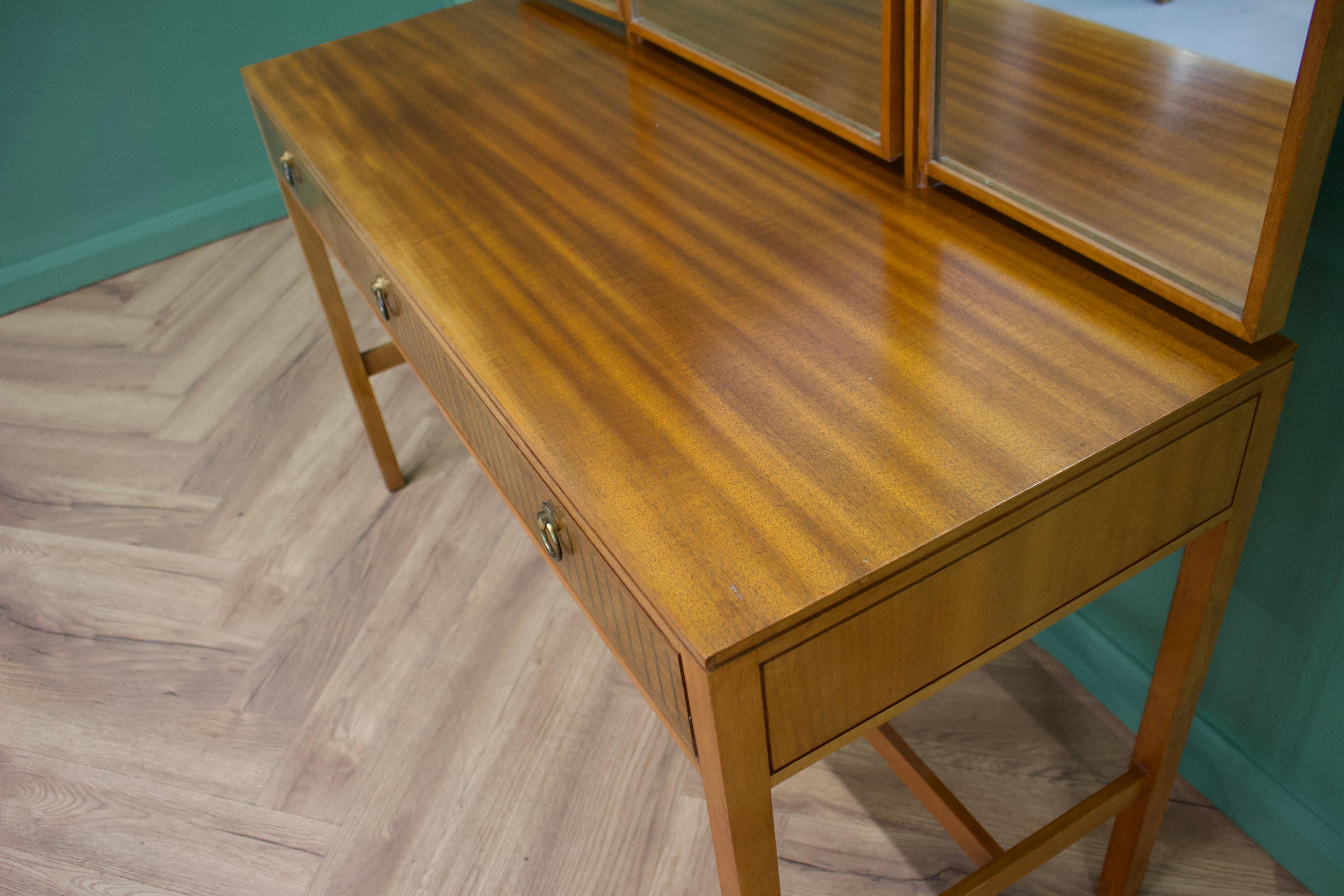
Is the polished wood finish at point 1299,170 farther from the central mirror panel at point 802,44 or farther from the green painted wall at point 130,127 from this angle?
the green painted wall at point 130,127

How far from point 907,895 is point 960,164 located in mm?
921

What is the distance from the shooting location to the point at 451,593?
187 cm

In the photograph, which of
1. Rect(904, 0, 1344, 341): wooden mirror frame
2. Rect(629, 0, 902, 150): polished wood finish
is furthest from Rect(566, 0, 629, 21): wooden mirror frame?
Rect(904, 0, 1344, 341): wooden mirror frame

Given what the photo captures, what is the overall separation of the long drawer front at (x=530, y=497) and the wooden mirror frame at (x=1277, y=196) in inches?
20.1

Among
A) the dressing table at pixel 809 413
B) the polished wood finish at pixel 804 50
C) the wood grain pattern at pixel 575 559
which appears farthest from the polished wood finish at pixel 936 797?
the polished wood finish at pixel 804 50

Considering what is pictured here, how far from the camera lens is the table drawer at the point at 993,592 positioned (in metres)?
0.75

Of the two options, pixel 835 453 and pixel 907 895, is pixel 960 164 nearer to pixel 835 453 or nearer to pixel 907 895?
pixel 835 453

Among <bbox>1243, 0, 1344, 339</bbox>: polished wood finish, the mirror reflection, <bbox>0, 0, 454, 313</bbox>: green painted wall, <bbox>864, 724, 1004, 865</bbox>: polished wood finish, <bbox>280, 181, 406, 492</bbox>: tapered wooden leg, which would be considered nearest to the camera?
<bbox>1243, 0, 1344, 339</bbox>: polished wood finish

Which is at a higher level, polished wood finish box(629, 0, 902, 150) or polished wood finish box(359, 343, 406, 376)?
polished wood finish box(629, 0, 902, 150)

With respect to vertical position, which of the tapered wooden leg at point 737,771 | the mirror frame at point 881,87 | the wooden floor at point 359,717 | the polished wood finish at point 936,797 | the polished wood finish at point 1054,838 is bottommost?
the wooden floor at point 359,717

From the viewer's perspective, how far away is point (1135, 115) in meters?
0.90

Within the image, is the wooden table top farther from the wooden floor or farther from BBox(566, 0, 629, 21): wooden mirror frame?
the wooden floor

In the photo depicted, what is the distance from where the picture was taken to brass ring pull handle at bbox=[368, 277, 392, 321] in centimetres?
119

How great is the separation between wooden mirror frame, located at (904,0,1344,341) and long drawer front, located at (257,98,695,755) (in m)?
0.51
